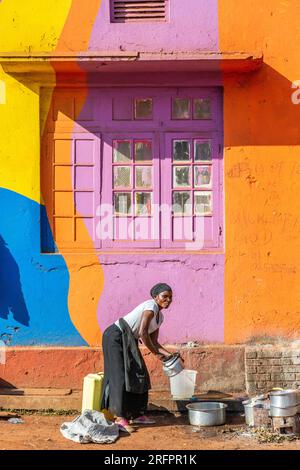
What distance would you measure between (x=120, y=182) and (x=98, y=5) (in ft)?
6.01

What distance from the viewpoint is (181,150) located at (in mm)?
9680

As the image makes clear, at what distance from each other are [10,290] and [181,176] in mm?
2123

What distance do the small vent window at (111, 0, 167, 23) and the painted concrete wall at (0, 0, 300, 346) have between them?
0.35 feet

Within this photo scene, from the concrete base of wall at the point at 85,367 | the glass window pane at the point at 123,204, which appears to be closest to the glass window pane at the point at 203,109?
the glass window pane at the point at 123,204

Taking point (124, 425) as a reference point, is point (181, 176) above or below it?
above

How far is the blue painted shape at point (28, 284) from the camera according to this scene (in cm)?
953

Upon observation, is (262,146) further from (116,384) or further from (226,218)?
(116,384)

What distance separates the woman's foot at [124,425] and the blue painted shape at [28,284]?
4.22 feet

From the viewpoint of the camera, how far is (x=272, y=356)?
30.3 feet

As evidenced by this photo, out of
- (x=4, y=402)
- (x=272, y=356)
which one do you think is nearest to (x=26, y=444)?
(x=4, y=402)

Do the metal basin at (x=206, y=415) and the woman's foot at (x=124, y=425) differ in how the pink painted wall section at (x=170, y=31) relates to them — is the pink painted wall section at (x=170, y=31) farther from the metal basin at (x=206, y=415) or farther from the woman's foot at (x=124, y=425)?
the woman's foot at (x=124, y=425)

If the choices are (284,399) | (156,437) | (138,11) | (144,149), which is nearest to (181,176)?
(144,149)

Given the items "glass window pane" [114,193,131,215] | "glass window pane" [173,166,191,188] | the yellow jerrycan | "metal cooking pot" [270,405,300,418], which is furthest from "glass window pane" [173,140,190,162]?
"metal cooking pot" [270,405,300,418]

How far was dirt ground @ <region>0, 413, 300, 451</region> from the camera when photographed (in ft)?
25.9
